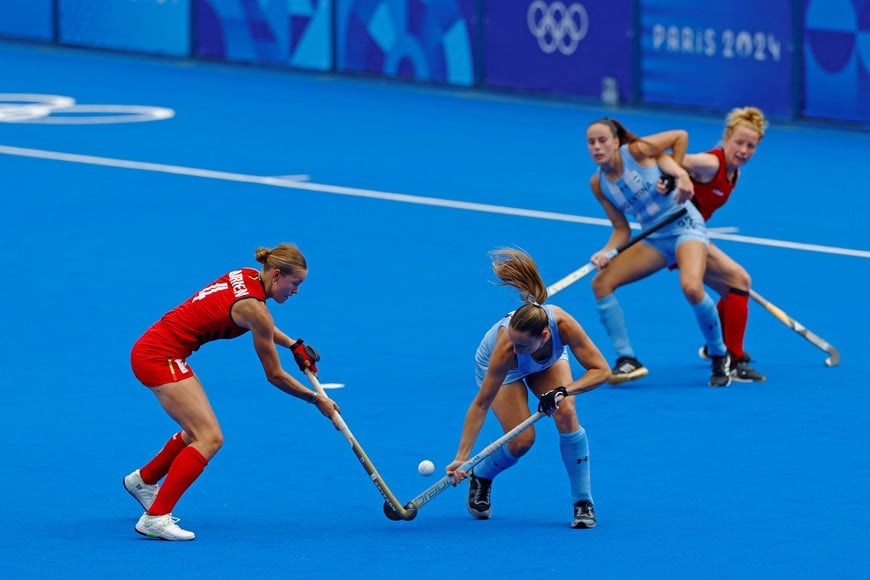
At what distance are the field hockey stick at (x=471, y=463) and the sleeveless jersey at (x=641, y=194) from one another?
3.60 metres

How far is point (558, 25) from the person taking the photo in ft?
82.9

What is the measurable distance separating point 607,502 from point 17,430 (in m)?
3.84

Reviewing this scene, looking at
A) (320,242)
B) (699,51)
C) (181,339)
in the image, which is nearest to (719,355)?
(181,339)

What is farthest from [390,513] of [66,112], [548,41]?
[66,112]

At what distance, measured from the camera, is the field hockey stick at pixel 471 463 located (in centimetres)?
983

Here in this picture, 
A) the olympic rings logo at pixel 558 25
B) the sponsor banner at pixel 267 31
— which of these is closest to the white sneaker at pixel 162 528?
the olympic rings logo at pixel 558 25

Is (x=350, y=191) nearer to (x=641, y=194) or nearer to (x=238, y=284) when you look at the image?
(x=641, y=194)

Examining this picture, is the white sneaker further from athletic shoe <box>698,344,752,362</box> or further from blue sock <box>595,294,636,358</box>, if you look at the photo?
athletic shoe <box>698,344,752,362</box>

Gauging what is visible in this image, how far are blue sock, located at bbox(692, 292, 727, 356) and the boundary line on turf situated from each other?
14.5 feet

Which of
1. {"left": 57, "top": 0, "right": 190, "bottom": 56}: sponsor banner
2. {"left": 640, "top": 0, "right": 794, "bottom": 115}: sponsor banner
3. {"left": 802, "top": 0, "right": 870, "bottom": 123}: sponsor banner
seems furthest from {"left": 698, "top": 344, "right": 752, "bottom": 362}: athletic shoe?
{"left": 57, "top": 0, "right": 190, "bottom": 56}: sponsor banner

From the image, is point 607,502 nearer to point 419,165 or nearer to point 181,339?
point 181,339

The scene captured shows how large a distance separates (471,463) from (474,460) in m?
0.02

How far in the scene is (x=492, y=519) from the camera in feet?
33.8

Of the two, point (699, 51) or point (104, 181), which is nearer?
point (104, 181)
